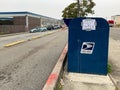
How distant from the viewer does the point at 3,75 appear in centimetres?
693

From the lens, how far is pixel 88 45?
6.95m

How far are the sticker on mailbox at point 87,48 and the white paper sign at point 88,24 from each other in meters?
0.50

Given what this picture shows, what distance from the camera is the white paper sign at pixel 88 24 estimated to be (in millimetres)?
6703

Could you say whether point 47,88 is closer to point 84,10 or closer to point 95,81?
point 95,81

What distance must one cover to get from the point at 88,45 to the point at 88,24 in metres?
0.70

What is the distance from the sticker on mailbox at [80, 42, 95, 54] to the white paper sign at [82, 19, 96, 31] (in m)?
0.50

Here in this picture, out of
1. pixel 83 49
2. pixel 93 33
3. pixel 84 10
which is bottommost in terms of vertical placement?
pixel 83 49

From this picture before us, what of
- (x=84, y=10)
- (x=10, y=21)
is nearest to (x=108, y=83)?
(x=10, y=21)

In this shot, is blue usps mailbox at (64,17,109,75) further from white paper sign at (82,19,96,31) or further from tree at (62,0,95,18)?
tree at (62,0,95,18)

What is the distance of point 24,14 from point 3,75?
58210mm

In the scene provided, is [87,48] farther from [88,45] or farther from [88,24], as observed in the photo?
[88,24]

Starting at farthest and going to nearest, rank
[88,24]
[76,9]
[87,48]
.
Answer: [76,9] < [87,48] < [88,24]

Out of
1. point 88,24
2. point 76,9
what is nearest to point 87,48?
point 88,24

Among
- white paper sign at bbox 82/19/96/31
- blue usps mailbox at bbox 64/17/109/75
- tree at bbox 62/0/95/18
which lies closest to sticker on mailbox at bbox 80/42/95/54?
blue usps mailbox at bbox 64/17/109/75
